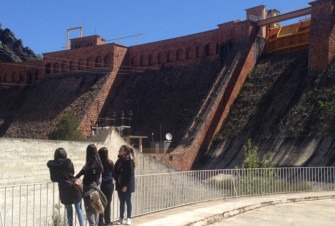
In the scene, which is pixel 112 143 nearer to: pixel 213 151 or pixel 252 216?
pixel 252 216

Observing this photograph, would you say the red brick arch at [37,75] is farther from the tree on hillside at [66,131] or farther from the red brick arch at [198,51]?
the red brick arch at [198,51]

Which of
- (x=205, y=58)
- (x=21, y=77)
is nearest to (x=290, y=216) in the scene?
(x=205, y=58)

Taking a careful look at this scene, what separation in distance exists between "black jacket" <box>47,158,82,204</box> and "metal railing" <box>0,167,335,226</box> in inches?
28.6

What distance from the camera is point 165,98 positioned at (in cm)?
3600

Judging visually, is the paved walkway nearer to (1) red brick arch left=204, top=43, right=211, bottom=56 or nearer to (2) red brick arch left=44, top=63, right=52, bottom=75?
(1) red brick arch left=204, top=43, right=211, bottom=56

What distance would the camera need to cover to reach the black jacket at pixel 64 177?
26.0ft

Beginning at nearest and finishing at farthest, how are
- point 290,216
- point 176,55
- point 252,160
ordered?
point 290,216, point 252,160, point 176,55

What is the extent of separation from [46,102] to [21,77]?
781cm

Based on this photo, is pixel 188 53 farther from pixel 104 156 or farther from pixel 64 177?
pixel 64 177

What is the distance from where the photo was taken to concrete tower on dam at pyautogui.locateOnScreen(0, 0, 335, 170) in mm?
28250

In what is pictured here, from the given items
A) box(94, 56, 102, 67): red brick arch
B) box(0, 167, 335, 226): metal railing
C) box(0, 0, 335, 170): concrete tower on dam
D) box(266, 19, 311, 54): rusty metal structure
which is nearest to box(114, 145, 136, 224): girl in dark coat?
box(0, 167, 335, 226): metal railing

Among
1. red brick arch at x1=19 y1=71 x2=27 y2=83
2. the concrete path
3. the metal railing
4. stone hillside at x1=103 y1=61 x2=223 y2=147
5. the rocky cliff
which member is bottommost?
the concrete path

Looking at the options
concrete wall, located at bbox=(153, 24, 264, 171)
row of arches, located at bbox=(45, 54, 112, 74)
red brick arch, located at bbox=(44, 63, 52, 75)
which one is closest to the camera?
concrete wall, located at bbox=(153, 24, 264, 171)

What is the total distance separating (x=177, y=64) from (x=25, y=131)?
1419 centimetres
